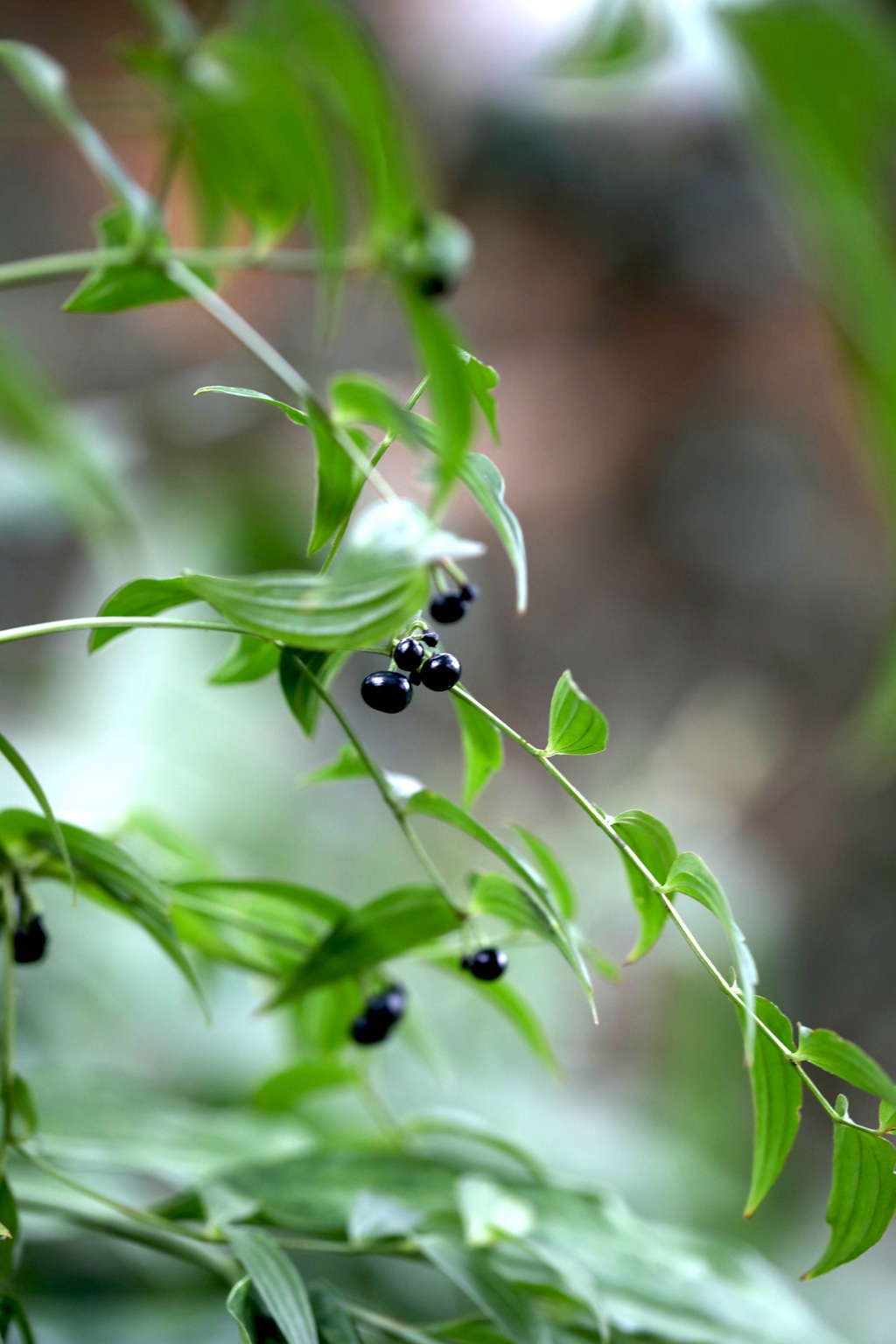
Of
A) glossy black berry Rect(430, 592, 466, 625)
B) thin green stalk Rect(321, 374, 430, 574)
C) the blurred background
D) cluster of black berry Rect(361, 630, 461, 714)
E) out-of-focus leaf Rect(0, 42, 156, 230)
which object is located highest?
out-of-focus leaf Rect(0, 42, 156, 230)

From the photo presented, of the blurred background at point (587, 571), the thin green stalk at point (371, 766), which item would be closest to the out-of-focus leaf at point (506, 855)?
the thin green stalk at point (371, 766)

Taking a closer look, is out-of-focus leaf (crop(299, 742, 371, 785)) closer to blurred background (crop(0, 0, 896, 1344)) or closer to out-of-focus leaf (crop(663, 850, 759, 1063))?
out-of-focus leaf (crop(663, 850, 759, 1063))

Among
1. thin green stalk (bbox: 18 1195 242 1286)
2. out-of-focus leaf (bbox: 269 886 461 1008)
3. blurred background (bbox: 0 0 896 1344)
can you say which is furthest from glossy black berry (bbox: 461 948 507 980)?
blurred background (bbox: 0 0 896 1344)

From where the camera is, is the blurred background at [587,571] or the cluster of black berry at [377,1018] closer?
the cluster of black berry at [377,1018]

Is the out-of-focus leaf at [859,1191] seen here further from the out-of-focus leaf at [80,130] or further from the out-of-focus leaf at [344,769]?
the out-of-focus leaf at [80,130]

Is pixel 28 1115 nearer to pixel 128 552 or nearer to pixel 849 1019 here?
pixel 128 552

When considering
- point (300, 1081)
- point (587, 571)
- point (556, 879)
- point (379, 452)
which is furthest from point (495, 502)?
point (587, 571)
